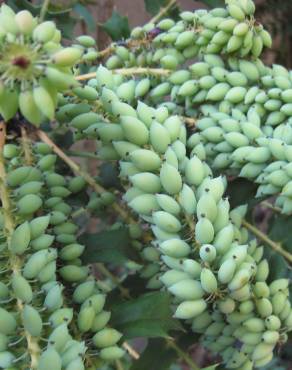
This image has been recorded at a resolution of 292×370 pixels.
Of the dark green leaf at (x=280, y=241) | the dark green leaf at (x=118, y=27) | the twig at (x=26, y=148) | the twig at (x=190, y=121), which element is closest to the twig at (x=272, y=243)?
the dark green leaf at (x=280, y=241)

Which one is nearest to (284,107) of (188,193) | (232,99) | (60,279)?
(232,99)

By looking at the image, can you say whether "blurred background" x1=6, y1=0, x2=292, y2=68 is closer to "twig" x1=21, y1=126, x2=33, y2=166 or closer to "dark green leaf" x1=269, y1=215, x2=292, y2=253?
"twig" x1=21, y1=126, x2=33, y2=166

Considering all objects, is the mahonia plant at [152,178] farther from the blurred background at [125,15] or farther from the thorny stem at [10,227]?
the blurred background at [125,15]

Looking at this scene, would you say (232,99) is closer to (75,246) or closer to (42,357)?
(75,246)

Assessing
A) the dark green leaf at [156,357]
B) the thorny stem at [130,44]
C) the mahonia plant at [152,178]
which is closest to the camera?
the mahonia plant at [152,178]

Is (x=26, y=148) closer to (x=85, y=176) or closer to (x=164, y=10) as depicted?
(x=85, y=176)

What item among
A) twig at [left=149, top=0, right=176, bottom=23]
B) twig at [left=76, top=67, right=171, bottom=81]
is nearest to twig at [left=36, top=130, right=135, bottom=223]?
twig at [left=76, top=67, right=171, bottom=81]
